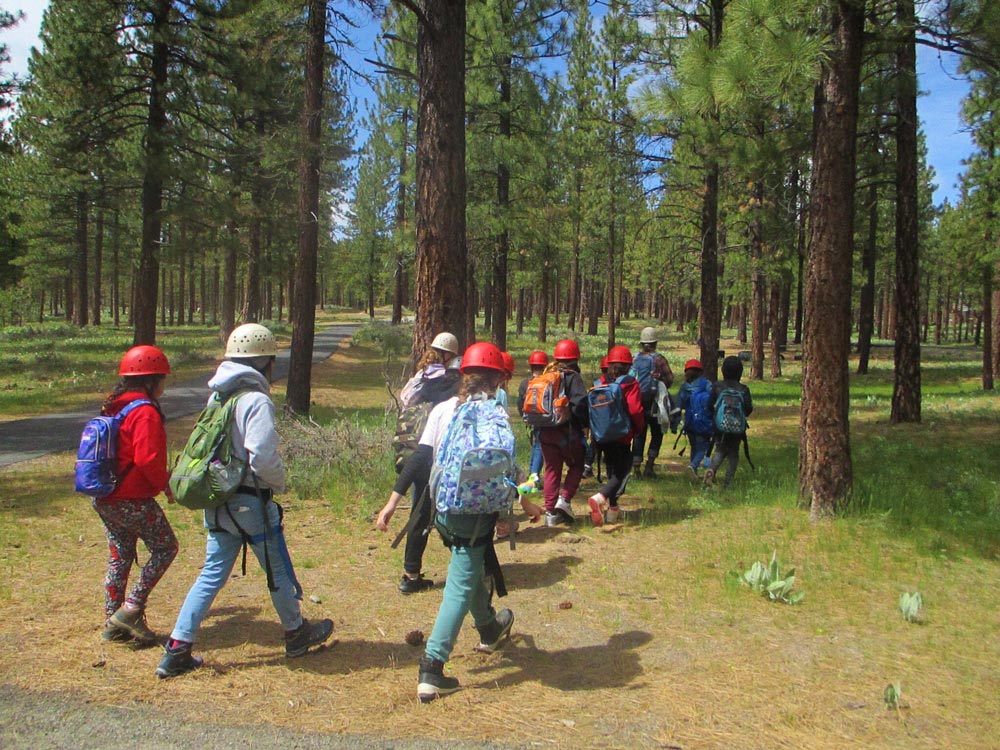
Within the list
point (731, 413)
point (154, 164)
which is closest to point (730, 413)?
point (731, 413)

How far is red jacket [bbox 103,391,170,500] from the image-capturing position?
162 inches

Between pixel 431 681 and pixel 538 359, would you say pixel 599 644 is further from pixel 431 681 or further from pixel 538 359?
pixel 538 359

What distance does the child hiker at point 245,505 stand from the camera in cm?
388

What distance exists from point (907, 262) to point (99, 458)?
12.7 meters

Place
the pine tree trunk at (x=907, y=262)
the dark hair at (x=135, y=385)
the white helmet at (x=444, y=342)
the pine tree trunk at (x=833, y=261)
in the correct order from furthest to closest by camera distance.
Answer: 1. the pine tree trunk at (x=907, y=262)
2. the pine tree trunk at (x=833, y=261)
3. the white helmet at (x=444, y=342)
4. the dark hair at (x=135, y=385)

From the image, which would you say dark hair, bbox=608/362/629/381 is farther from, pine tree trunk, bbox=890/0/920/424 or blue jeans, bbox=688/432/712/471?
pine tree trunk, bbox=890/0/920/424

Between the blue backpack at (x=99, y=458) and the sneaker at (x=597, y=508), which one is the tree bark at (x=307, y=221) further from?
the blue backpack at (x=99, y=458)

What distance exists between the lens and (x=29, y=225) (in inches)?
1181

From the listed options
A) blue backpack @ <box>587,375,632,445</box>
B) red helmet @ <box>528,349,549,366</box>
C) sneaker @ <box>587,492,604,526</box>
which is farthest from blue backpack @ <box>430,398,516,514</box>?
red helmet @ <box>528,349,549,366</box>

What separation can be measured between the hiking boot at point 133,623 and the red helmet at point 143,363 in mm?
1440

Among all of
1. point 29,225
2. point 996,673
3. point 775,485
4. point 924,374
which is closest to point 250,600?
point 996,673

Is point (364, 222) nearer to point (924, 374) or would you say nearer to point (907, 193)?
point (924, 374)

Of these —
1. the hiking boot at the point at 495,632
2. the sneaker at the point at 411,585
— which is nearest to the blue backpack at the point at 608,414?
the sneaker at the point at 411,585

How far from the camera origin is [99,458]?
13.3 feet
